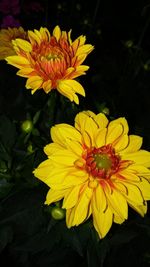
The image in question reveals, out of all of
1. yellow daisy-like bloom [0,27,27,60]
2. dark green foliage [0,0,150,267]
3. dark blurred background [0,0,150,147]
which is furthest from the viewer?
dark blurred background [0,0,150,147]

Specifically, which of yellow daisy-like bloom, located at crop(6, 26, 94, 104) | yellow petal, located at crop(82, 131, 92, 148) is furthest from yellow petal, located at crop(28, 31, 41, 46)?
yellow petal, located at crop(82, 131, 92, 148)

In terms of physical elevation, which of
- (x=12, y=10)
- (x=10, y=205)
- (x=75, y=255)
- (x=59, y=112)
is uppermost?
(x=12, y=10)

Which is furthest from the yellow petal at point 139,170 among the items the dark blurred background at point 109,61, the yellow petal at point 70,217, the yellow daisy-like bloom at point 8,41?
the yellow daisy-like bloom at point 8,41

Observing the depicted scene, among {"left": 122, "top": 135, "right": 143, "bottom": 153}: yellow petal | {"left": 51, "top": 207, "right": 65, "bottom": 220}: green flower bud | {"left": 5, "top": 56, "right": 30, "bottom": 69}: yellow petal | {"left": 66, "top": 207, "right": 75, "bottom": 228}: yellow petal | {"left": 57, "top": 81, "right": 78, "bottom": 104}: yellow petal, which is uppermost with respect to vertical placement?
{"left": 5, "top": 56, "right": 30, "bottom": 69}: yellow petal

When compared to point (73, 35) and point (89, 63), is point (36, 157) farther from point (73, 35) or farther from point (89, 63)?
point (73, 35)

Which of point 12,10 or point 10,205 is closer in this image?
point 10,205

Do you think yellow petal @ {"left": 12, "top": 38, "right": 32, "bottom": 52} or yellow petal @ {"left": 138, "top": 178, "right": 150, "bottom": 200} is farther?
yellow petal @ {"left": 12, "top": 38, "right": 32, "bottom": 52}

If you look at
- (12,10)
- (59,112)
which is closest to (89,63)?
(12,10)

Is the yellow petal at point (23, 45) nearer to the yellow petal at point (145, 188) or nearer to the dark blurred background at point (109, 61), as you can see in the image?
the dark blurred background at point (109, 61)

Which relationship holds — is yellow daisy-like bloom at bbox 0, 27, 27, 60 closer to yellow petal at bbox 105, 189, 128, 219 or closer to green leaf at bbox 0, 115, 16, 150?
green leaf at bbox 0, 115, 16, 150
